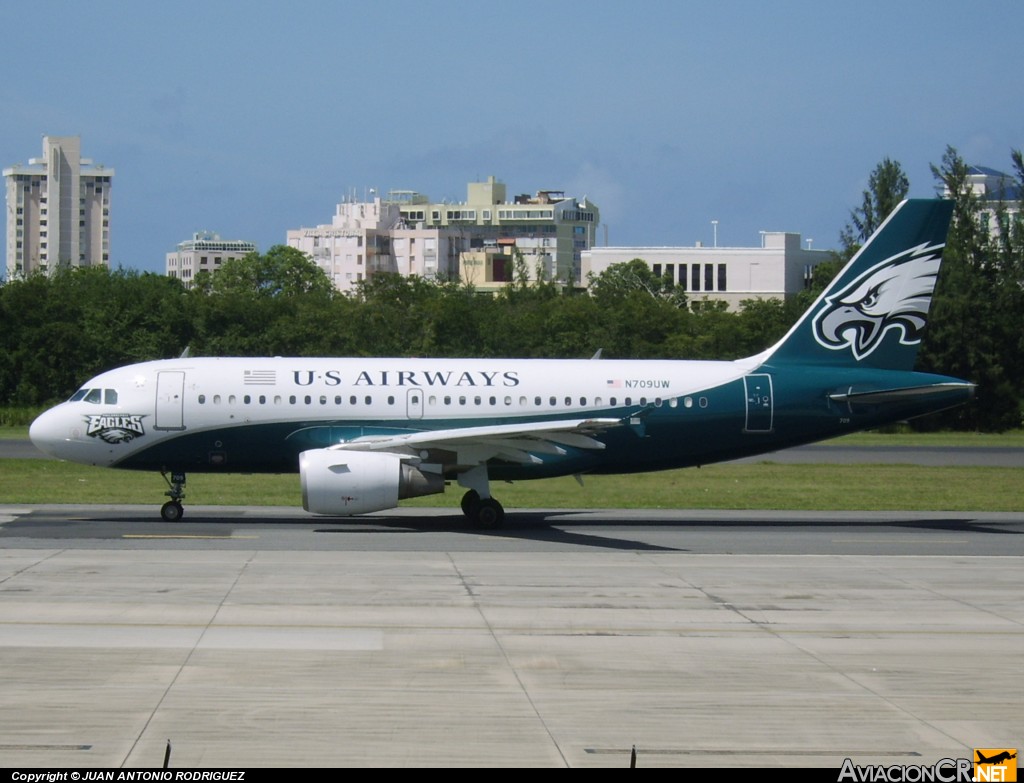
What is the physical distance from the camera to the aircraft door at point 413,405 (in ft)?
89.7

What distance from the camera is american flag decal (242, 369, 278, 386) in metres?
27.1

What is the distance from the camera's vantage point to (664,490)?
35.9 metres

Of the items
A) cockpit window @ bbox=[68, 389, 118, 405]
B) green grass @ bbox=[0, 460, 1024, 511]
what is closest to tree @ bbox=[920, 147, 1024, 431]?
green grass @ bbox=[0, 460, 1024, 511]

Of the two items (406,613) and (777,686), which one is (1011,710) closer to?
(777,686)

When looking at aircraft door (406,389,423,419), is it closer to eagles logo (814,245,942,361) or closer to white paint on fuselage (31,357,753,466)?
white paint on fuselage (31,357,753,466)

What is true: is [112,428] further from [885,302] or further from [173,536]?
[885,302]

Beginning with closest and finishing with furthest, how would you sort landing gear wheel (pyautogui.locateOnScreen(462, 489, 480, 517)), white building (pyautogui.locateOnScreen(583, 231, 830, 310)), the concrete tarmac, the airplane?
the concrete tarmac
the airplane
landing gear wheel (pyautogui.locateOnScreen(462, 489, 480, 517))
white building (pyautogui.locateOnScreen(583, 231, 830, 310))

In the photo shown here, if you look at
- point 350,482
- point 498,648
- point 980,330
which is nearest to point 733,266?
point 980,330

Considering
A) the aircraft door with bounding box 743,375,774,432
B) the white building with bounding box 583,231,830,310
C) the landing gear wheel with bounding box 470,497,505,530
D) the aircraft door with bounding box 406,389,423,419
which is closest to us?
the landing gear wheel with bounding box 470,497,505,530

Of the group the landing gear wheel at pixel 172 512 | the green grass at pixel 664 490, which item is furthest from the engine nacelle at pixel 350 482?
the green grass at pixel 664 490

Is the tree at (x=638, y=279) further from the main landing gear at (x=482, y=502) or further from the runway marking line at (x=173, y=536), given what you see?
the runway marking line at (x=173, y=536)

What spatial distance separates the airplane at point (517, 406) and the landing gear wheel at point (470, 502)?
Answer: 5cm

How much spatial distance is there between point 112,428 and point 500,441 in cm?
764

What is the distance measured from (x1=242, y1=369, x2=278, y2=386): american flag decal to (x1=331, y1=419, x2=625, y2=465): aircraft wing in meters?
1.91
